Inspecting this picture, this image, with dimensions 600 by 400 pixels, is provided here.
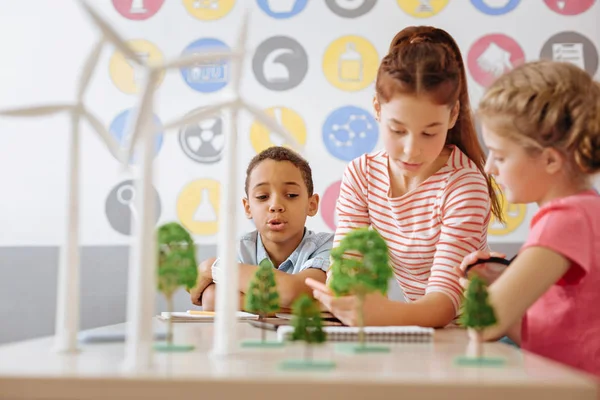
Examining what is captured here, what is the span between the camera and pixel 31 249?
101 inches

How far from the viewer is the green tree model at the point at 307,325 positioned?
0.69m

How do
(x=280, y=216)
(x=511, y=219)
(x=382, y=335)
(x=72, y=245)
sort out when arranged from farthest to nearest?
(x=511, y=219)
(x=280, y=216)
(x=382, y=335)
(x=72, y=245)

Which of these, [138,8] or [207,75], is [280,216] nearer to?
[207,75]

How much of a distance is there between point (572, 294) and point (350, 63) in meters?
1.60

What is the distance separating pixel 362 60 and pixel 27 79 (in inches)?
46.5

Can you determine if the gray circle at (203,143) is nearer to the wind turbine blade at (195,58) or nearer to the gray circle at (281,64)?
the gray circle at (281,64)

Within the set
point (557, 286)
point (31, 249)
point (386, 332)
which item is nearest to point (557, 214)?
point (557, 286)

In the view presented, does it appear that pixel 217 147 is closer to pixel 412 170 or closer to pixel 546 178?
pixel 412 170

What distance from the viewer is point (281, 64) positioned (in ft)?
8.26

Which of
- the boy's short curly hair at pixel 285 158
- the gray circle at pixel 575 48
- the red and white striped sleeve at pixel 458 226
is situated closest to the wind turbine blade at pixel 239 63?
the red and white striped sleeve at pixel 458 226

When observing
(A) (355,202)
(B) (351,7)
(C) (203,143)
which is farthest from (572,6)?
(A) (355,202)

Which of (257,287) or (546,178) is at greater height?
(546,178)

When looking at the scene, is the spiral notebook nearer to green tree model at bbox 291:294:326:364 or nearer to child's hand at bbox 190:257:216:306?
green tree model at bbox 291:294:326:364

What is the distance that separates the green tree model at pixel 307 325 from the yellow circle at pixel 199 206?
179cm
